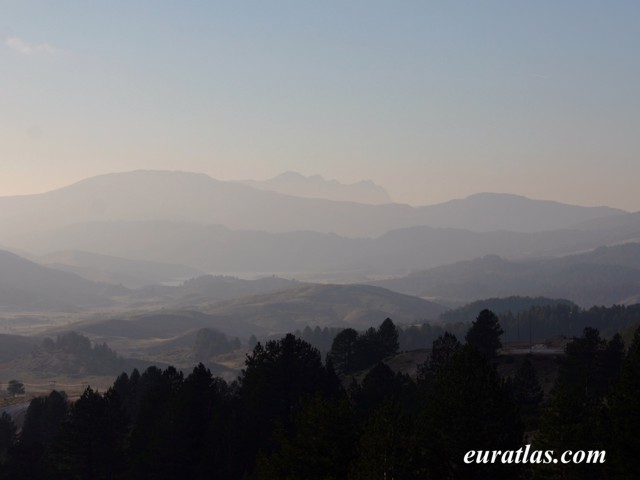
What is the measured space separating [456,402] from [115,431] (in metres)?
39.0

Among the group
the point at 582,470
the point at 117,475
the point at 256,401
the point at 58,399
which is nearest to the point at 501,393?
the point at 582,470

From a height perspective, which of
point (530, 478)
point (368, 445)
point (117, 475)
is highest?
point (368, 445)

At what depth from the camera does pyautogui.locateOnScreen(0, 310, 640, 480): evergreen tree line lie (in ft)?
108

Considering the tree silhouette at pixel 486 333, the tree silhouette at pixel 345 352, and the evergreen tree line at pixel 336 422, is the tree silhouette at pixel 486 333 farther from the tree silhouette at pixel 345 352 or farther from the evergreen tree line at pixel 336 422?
the tree silhouette at pixel 345 352

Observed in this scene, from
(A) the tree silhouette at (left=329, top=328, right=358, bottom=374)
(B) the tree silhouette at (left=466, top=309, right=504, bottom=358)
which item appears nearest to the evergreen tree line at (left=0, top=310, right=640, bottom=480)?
(B) the tree silhouette at (left=466, top=309, right=504, bottom=358)

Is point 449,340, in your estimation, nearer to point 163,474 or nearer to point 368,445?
point 163,474

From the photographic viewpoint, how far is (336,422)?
3666 centimetres

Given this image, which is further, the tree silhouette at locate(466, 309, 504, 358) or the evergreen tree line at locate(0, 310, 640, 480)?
the tree silhouette at locate(466, 309, 504, 358)

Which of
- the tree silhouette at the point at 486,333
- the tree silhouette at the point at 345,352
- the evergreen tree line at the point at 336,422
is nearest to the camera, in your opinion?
the evergreen tree line at the point at 336,422

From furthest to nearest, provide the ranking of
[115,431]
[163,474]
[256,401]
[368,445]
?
1. [115,431]
2. [256,401]
3. [163,474]
4. [368,445]

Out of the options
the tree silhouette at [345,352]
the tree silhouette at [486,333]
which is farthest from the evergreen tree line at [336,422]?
the tree silhouette at [345,352]

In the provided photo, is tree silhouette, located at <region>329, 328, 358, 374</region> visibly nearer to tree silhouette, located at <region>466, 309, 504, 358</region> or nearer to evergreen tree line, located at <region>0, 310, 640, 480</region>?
tree silhouette, located at <region>466, 309, 504, 358</region>

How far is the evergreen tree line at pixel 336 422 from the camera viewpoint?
32.8 m

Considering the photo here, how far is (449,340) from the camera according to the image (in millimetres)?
93062
